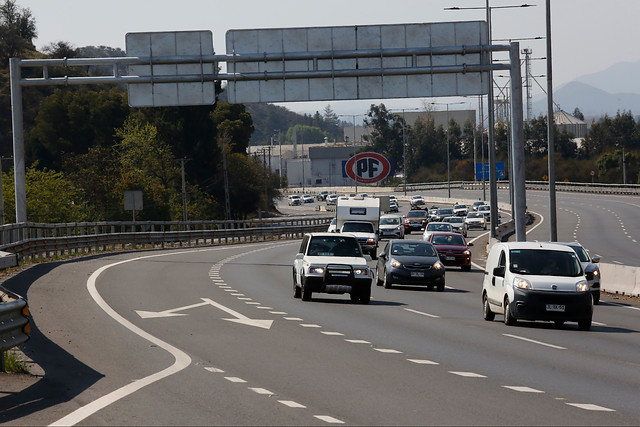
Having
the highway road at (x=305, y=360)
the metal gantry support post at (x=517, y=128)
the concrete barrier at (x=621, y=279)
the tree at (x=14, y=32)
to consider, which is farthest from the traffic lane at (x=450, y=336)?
A: the tree at (x=14, y=32)

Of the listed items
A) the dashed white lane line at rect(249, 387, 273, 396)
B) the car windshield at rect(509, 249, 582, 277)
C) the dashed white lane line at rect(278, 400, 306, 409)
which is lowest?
the dashed white lane line at rect(249, 387, 273, 396)

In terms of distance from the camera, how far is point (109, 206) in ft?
315

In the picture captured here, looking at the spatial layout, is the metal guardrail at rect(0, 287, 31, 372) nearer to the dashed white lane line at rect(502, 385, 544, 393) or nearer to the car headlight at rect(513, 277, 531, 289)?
the dashed white lane line at rect(502, 385, 544, 393)

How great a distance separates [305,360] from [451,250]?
29.9 meters

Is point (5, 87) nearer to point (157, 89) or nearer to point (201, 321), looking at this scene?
point (157, 89)

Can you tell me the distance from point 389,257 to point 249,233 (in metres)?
46.0

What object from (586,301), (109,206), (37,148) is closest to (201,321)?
(586,301)

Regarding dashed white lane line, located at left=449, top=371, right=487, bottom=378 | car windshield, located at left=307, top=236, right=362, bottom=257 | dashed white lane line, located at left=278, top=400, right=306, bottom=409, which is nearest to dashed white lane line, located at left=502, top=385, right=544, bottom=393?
dashed white lane line, located at left=449, top=371, right=487, bottom=378

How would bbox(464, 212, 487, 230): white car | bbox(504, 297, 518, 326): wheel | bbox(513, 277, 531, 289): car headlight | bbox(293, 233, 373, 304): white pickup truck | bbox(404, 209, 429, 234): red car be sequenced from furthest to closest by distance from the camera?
bbox(464, 212, 487, 230): white car, bbox(404, 209, 429, 234): red car, bbox(293, 233, 373, 304): white pickup truck, bbox(504, 297, 518, 326): wheel, bbox(513, 277, 531, 289): car headlight

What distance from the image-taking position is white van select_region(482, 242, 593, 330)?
22359 millimetres

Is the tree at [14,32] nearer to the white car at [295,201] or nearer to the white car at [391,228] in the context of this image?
the white car at [295,201]

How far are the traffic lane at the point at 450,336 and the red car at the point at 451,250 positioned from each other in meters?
14.3

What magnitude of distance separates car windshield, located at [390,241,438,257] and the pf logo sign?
3851 cm

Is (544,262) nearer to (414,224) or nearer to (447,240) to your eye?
(447,240)
